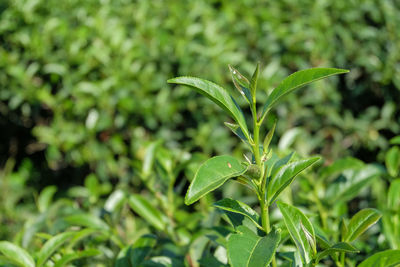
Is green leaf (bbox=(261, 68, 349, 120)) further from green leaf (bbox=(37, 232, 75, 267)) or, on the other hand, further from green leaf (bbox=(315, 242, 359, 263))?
green leaf (bbox=(37, 232, 75, 267))

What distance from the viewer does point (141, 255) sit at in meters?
1.25

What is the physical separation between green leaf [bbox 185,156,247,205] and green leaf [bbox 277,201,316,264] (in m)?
0.18

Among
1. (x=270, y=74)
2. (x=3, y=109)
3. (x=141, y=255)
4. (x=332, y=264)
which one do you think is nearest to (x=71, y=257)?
(x=141, y=255)

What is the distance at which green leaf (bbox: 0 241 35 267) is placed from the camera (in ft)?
3.79

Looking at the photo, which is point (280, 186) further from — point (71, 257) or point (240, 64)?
point (240, 64)

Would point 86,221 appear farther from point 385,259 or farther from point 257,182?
point 385,259

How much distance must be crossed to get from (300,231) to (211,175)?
29cm

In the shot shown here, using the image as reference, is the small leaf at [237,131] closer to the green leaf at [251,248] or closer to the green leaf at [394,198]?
the green leaf at [251,248]

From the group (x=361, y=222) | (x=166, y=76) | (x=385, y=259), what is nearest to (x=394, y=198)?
(x=361, y=222)

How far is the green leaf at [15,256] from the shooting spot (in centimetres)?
116

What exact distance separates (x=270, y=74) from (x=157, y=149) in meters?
1.20

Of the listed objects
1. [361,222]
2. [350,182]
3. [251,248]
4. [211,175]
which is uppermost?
[211,175]

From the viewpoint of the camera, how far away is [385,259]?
2.94ft

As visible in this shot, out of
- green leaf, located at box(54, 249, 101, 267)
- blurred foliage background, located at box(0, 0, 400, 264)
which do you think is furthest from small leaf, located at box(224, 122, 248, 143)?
blurred foliage background, located at box(0, 0, 400, 264)
